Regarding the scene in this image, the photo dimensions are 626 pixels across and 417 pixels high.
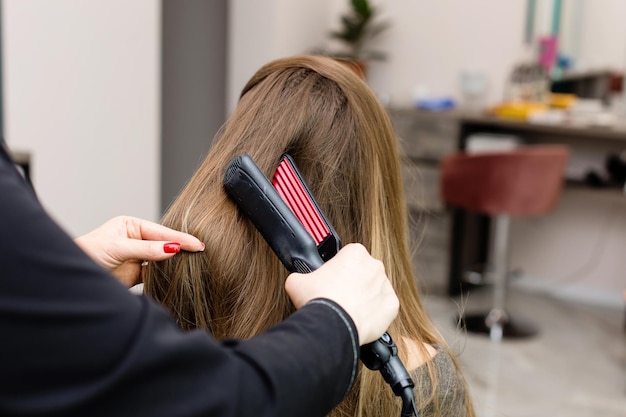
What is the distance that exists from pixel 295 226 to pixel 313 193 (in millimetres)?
254

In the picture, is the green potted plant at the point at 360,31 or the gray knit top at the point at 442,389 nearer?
the gray knit top at the point at 442,389

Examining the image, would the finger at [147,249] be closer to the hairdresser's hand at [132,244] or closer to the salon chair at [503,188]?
the hairdresser's hand at [132,244]

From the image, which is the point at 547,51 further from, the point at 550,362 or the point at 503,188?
the point at 550,362

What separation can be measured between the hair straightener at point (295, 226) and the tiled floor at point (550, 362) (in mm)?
1872

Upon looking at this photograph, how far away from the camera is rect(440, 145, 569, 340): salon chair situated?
3578 mm

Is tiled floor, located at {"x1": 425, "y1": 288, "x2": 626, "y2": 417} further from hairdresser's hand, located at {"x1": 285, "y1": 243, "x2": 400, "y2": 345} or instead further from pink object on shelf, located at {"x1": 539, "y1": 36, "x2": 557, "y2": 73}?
hairdresser's hand, located at {"x1": 285, "y1": 243, "x2": 400, "y2": 345}

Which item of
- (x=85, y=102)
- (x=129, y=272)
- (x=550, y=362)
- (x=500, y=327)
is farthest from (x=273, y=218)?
(x=500, y=327)

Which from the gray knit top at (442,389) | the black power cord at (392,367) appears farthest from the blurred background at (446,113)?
the black power cord at (392,367)

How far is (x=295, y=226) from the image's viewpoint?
809mm

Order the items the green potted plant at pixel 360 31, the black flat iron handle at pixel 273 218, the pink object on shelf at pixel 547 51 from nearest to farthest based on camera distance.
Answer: the black flat iron handle at pixel 273 218 < the pink object on shelf at pixel 547 51 < the green potted plant at pixel 360 31

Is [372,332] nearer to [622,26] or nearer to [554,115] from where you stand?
[554,115]

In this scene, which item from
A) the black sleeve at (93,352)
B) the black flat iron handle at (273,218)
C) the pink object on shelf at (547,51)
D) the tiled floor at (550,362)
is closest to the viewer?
the black sleeve at (93,352)

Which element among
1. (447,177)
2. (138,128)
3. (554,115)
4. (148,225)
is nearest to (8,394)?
(148,225)

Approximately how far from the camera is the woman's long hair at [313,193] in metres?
1.00
